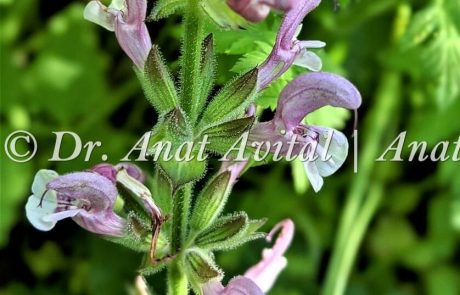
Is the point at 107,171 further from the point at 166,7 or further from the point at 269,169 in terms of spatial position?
the point at 269,169

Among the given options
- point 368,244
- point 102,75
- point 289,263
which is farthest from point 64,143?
point 368,244

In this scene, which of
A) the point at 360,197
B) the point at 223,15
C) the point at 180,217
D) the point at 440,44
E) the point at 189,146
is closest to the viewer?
the point at 223,15

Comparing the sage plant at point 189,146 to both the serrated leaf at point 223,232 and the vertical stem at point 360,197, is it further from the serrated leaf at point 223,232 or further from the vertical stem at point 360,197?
the vertical stem at point 360,197

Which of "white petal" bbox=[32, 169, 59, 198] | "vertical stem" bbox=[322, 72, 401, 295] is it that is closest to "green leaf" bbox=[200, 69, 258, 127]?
"white petal" bbox=[32, 169, 59, 198]

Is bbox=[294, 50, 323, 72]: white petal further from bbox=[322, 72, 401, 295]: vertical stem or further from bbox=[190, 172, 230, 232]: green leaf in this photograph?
bbox=[322, 72, 401, 295]: vertical stem

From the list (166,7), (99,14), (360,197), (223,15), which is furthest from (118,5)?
(360,197)

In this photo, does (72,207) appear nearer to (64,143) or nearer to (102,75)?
(64,143)

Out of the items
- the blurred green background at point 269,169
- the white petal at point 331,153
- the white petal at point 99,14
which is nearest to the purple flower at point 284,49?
the white petal at point 331,153
